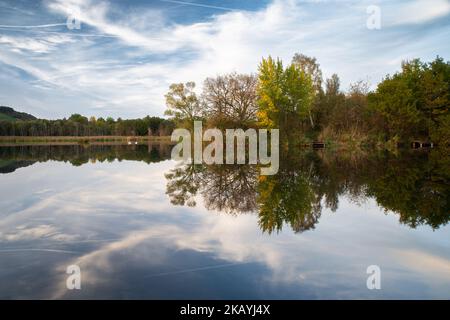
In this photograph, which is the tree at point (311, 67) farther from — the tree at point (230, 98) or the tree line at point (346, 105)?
the tree at point (230, 98)

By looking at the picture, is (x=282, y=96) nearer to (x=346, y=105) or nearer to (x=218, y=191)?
(x=346, y=105)

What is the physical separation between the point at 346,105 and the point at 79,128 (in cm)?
7924

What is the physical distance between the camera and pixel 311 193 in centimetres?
806

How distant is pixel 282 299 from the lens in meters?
3.00

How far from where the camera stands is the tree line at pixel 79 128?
281 ft

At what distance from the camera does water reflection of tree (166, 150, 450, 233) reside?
6.14 metres

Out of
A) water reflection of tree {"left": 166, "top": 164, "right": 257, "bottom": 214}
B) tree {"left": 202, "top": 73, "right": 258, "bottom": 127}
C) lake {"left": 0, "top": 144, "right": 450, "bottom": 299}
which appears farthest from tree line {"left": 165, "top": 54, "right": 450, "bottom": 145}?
lake {"left": 0, "top": 144, "right": 450, "bottom": 299}

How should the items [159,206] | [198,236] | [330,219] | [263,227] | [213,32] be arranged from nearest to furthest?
[198,236] < [263,227] < [330,219] < [159,206] < [213,32]

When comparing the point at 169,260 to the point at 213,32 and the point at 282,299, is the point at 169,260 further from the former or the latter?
the point at 213,32

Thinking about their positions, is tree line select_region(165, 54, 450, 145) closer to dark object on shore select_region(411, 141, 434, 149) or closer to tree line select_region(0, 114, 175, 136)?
dark object on shore select_region(411, 141, 434, 149)

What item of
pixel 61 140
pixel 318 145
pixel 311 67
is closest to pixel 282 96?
pixel 318 145

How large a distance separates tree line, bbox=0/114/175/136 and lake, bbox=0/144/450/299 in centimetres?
7562
